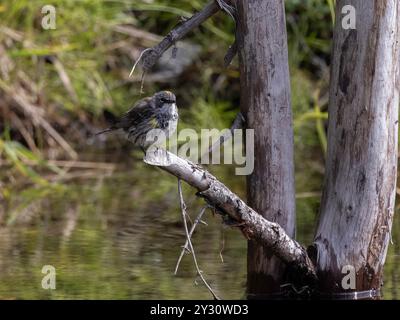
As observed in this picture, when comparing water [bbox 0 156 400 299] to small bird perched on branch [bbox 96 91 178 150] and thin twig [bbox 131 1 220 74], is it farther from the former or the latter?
thin twig [bbox 131 1 220 74]

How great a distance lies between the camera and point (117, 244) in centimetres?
643

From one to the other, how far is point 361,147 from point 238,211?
0.74 metres

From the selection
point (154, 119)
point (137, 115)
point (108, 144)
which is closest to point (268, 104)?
point (154, 119)

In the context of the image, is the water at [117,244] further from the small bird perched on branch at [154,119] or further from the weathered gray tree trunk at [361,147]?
the small bird perched on branch at [154,119]

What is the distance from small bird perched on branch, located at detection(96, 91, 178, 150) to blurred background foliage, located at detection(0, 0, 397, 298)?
816 millimetres

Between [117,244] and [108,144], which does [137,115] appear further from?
[108,144]

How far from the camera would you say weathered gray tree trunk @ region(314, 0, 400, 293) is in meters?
4.83

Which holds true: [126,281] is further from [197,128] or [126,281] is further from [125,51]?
[125,51]

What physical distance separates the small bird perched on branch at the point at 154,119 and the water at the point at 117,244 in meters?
0.66

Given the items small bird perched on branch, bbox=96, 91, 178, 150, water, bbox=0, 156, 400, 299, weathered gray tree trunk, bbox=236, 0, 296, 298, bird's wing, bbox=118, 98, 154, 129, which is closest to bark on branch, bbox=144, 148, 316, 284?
weathered gray tree trunk, bbox=236, 0, 296, 298

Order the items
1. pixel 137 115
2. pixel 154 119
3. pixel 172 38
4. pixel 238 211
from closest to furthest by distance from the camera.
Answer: pixel 238 211
pixel 172 38
pixel 154 119
pixel 137 115
